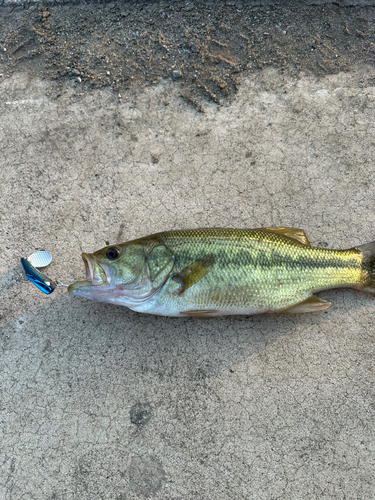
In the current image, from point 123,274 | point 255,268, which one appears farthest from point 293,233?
point 123,274

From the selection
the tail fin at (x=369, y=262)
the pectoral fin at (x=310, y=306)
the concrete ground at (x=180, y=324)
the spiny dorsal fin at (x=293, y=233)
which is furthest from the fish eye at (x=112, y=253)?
the tail fin at (x=369, y=262)

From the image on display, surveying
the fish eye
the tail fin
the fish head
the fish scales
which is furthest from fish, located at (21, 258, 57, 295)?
the tail fin

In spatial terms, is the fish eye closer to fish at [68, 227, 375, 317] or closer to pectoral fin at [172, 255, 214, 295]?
fish at [68, 227, 375, 317]

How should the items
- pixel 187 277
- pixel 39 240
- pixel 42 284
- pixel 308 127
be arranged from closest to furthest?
1. pixel 187 277
2. pixel 42 284
3. pixel 39 240
4. pixel 308 127

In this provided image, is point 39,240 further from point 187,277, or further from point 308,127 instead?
point 308,127

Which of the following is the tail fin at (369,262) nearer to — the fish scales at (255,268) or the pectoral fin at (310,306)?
the fish scales at (255,268)

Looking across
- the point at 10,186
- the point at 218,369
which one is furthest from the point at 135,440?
the point at 10,186

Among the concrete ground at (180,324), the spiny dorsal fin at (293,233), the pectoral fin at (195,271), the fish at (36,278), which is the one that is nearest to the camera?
the pectoral fin at (195,271)
